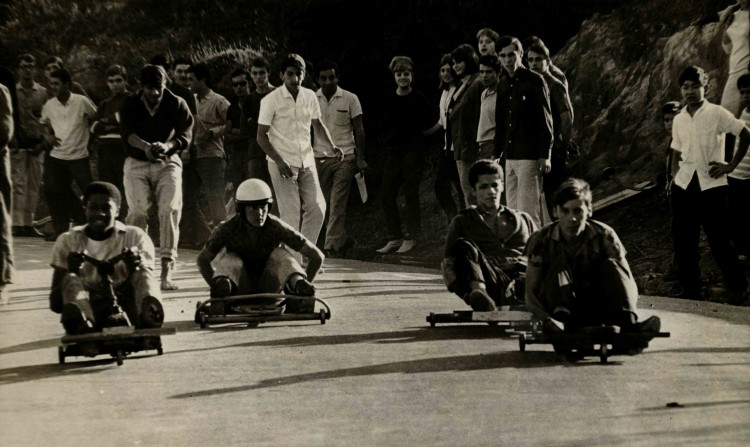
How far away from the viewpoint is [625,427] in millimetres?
6977

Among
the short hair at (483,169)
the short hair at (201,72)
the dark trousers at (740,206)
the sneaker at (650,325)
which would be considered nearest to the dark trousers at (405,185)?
the short hair at (201,72)

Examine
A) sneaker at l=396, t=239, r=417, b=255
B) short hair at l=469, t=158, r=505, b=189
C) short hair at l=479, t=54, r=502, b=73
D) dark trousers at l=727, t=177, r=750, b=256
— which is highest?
short hair at l=479, t=54, r=502, b=73

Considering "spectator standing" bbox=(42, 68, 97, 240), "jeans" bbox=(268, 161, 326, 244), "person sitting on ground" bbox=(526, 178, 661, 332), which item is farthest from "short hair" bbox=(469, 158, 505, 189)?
"spectator standing" bbox=(42, 68, 97, 240)

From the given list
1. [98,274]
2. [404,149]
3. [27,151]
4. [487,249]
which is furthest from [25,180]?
[487,249]

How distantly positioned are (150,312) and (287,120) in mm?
4212

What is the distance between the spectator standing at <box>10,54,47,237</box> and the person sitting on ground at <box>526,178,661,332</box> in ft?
17.1

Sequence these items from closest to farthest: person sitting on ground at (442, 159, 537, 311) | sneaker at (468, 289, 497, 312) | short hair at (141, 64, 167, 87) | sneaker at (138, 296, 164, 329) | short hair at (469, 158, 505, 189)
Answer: sneaker at (138, 296, 164, 329) → sneaker at (468, 289, 497, 312) → person sitting on ground at (442, 159, 537, 311) → short hair at (469, 158, 505, 189) → short hair at (141, 64, 167, 87)

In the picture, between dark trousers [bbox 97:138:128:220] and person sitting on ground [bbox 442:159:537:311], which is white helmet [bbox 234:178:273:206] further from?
dark trousers [bbox 97:138:128:220]

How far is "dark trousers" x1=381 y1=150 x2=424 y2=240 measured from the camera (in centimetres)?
1565

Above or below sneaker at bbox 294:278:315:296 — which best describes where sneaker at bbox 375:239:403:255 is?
below

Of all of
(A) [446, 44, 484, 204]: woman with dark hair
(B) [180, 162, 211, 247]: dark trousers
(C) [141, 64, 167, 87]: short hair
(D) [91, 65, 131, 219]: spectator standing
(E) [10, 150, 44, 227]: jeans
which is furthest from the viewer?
(B) [180, 162, 211, 247]: dark trousers

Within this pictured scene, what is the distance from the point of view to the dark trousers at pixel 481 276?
31.1ft

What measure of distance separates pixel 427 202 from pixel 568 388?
10169mm

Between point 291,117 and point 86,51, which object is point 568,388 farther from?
point 86,51
